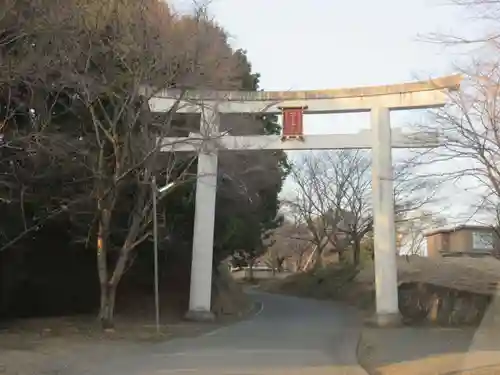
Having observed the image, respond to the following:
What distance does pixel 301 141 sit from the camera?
2403 centimetres

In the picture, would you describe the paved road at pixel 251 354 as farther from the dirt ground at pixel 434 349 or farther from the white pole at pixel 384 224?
the white pole at pixel 384 224

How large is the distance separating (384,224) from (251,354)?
995cm

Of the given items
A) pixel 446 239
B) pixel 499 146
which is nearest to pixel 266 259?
pixel 446 239

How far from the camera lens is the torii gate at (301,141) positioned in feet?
74.6

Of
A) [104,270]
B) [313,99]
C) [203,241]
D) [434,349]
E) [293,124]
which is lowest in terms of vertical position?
[434,349]

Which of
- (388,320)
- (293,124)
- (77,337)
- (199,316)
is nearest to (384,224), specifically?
(388,320)

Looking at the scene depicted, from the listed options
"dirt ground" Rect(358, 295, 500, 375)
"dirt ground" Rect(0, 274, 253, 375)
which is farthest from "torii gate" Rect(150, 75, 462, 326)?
"dirt ground" Rect(358, 295, 500, 375)

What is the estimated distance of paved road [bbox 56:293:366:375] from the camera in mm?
12219

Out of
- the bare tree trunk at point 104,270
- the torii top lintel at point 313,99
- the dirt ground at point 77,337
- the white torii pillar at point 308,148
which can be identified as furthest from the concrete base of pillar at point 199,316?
the torii top lintel at point 313,99

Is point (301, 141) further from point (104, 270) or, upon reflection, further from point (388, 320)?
point (104, 270)

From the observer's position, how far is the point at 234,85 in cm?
2398

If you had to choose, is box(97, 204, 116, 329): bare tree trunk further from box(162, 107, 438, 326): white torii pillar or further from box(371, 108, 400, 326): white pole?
box(371, 108, 400, 326): white pole

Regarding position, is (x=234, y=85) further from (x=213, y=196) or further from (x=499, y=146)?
(x=499, y=146)

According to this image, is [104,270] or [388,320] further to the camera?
[388,320]
